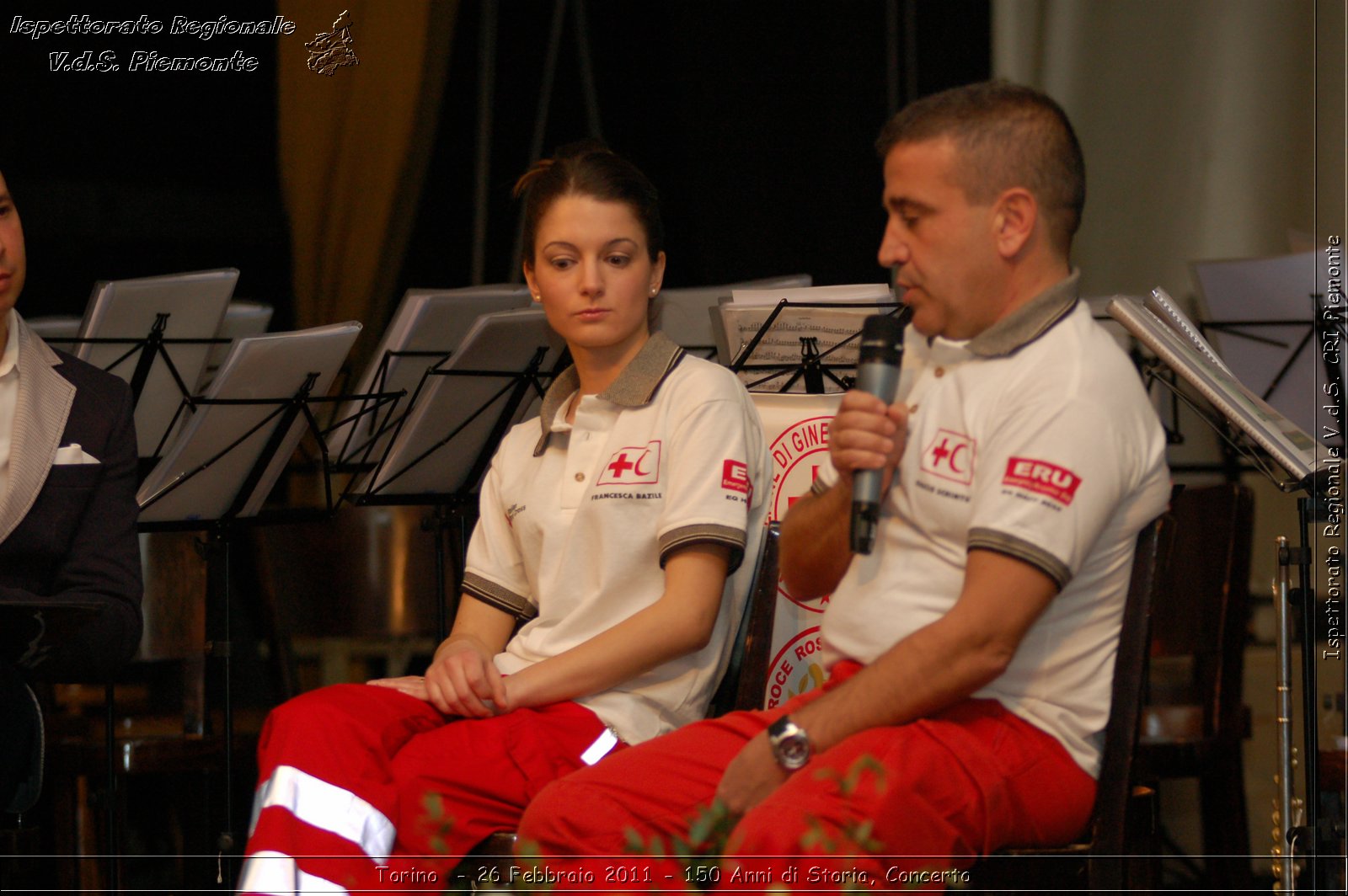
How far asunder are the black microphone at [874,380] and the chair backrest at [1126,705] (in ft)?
1.07

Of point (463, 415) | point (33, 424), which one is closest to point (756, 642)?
point (463, 415)

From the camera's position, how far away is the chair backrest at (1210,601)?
320 cm

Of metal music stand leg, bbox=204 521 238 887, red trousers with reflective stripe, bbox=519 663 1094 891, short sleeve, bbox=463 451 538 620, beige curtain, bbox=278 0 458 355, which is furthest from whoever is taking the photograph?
beige curtain, bbox=278 0 458 355

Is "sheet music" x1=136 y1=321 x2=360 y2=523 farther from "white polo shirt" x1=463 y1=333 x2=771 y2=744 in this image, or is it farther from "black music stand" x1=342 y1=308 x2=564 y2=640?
"white polo shirt" x1=463 y1=333 x2=771 y2=744

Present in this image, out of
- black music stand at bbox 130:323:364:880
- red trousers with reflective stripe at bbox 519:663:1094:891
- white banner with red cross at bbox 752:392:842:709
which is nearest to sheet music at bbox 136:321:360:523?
black music stand at bbox 130:323:364:880

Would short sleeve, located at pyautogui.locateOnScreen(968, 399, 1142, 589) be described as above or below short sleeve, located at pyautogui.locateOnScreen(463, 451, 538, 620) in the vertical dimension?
above

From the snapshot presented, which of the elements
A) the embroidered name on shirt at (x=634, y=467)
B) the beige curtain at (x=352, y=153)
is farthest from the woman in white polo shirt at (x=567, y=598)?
the beige curtain at (x=352, y=153)

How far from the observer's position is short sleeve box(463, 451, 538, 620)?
2.29 m

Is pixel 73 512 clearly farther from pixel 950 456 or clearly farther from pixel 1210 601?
pixel 1210 601

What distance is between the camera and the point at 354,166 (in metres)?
4.70

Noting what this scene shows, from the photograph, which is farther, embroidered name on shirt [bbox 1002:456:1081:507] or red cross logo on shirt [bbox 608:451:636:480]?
red cross logo on shirt [bbox 608:451:636:480]

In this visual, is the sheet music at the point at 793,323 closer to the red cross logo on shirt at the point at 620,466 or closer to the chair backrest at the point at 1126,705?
the red cross logo on shirt at the point at 620,466

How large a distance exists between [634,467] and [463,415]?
99 cm

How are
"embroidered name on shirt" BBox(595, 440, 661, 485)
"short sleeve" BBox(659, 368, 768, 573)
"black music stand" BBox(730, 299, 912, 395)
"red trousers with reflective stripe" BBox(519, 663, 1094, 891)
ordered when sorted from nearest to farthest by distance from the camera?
"red trousers with reflective stripe" BBox(519, 663, 1094, 891), "short sleeve" BBox(659, 368, 768, 573), "embroidered name on shirt" BBox(595, 440, 661, 485), "black music stand" BBox(730, 299, 912, 395)
